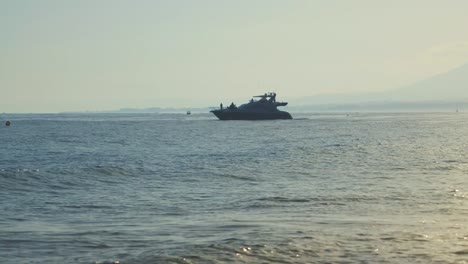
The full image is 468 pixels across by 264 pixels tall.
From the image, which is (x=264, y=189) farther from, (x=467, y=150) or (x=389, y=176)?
(x=467, y=150)

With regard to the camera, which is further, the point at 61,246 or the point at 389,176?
the point at 389,176

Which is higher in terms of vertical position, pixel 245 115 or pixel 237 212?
pixel 245 115

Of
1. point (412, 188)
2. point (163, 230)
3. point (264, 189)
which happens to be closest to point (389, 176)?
point (412, 188)

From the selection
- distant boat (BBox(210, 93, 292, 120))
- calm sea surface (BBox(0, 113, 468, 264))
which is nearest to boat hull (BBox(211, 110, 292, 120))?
distant boat (BBox(210, 93, 292, 120))

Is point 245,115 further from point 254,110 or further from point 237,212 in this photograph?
point 237,212

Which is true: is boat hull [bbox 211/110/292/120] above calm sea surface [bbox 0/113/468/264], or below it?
above

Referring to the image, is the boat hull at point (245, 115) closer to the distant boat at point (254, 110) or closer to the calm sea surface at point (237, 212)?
the distant boat at point (254, 110)

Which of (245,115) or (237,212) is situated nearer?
(237,212)

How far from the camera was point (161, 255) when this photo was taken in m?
12.8

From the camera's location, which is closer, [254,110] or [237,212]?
[237,212]

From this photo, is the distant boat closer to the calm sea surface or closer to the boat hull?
the boat hull

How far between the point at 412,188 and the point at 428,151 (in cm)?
2273

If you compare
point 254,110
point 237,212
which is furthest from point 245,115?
point 237,212

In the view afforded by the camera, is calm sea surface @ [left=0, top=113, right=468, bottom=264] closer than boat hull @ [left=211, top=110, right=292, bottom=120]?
Yes
